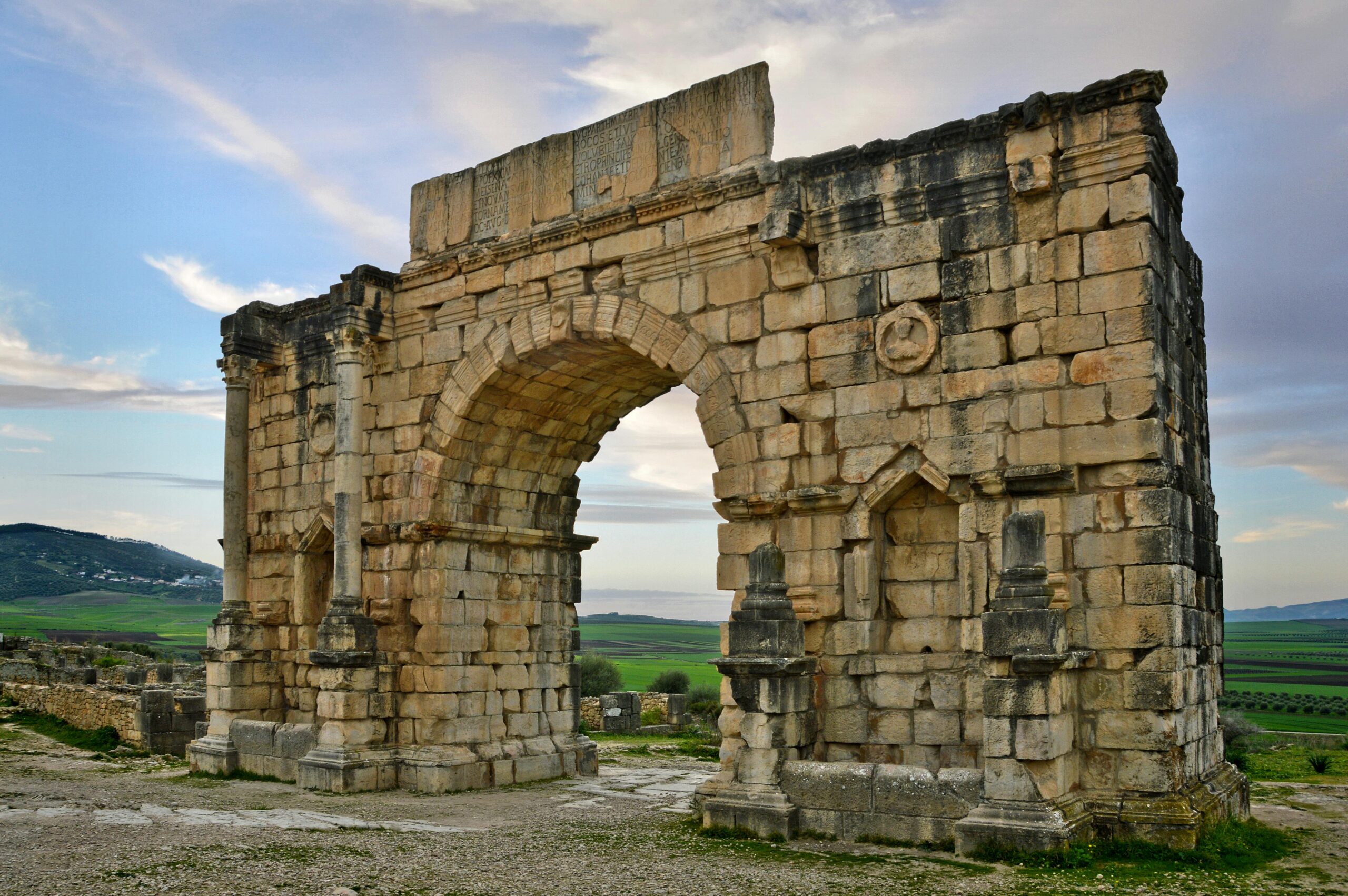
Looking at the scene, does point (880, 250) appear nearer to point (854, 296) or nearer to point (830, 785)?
point (854, 296)

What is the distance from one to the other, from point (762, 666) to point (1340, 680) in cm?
3811

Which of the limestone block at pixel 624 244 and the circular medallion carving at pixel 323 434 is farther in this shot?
the circular medallion carving at pixel 323 434

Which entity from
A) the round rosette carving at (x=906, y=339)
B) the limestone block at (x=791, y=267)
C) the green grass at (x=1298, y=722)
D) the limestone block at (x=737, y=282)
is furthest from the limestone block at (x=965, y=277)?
the green grass at (x=1298, y=722)

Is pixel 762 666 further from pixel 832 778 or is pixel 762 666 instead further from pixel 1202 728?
pixel 1202 728

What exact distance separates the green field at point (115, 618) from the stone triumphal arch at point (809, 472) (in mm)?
38537

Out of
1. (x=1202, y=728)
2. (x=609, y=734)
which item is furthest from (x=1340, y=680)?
(x=1202, y=728)

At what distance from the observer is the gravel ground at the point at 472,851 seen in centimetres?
720

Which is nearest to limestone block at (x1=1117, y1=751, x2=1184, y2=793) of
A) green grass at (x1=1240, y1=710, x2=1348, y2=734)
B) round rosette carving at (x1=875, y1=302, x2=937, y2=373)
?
round rosette carving at (x1=875, y1=302, x2=937, y2=373)

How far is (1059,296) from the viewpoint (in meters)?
8.95

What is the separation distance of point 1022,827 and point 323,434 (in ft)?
30.5

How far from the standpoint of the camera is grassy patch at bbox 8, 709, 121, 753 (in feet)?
54.6

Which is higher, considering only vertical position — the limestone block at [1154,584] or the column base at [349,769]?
the limestone block at [1154,584]

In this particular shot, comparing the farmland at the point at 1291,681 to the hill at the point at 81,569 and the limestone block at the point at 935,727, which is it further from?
the hill at the point at 81,569

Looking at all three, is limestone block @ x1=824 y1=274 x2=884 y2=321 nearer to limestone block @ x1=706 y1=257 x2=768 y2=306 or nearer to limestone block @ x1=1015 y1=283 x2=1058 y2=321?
limestone block @ x1=706 y1=257 x2=768 y2=306
